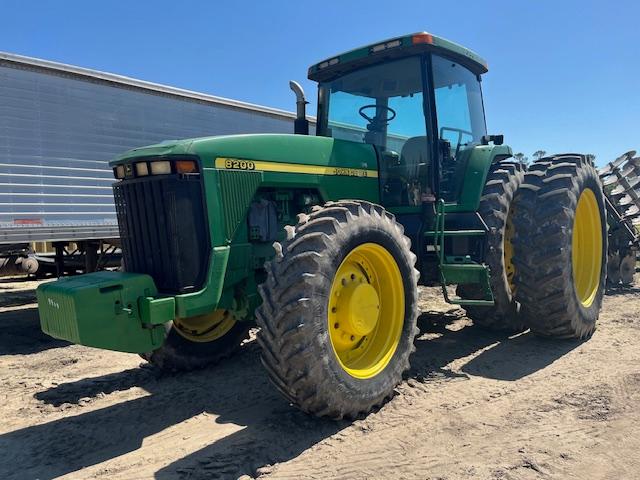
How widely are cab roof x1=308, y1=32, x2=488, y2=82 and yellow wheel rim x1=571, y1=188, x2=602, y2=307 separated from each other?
2.14m

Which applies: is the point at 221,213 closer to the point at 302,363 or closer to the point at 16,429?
the point at 302,363

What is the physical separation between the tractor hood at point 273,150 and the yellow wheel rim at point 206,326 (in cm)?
144

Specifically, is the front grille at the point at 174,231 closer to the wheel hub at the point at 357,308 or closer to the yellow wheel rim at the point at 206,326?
the yellow wheel rim at the point at 206,326

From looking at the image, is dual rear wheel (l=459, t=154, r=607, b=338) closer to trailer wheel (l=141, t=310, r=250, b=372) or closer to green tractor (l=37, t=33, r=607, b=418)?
green tractor (l=37, t=33, r=607, b=418)

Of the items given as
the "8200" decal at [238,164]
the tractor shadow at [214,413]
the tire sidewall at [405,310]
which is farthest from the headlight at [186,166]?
the tractor shadow at [214,413]

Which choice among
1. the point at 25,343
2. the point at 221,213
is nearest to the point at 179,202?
the point at 221,213

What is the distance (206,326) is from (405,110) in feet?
9.31

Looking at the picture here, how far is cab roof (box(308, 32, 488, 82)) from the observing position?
488cm

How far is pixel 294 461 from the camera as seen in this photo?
3078mm

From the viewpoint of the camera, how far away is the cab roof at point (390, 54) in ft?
16.0

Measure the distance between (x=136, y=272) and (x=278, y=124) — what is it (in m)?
6.48

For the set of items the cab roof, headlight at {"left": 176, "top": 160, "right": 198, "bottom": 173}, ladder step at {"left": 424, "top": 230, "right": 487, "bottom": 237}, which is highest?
the cab roof

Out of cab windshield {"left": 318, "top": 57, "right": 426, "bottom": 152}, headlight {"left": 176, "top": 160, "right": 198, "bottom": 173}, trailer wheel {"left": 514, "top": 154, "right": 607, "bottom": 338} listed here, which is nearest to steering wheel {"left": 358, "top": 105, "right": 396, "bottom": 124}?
cab windshield {"left": 318, "top": 57, "right": 426, "bottom": 152}

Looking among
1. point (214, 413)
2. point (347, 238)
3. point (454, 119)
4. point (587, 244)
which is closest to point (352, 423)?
point (214, 413)
